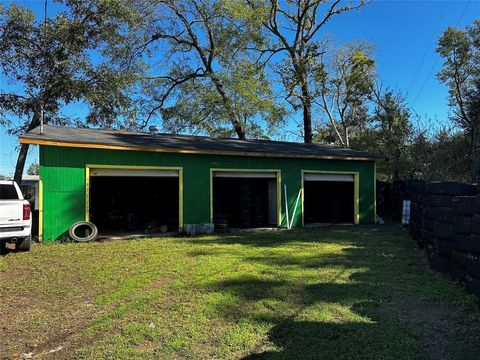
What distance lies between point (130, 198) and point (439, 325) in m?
14.4

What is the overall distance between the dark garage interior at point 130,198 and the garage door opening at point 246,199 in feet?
6.25

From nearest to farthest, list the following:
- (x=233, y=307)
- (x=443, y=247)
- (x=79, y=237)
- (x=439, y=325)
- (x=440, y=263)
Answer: (x=439, y=325) < (x=233, y=307) < (x=443, y=247) < (x=440, y=263) < (x=79, y=237)

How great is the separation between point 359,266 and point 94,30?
53.9 feet

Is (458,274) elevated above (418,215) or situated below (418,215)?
below

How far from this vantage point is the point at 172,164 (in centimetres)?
1288

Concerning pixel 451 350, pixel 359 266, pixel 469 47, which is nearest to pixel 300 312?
pixel 451 350

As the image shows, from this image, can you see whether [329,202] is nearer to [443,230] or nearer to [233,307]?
[443,230]

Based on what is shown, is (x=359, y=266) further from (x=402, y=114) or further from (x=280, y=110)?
(x=402, y=114)

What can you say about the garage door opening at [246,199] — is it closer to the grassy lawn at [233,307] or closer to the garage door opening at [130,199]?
the garage door opening at [130,199]

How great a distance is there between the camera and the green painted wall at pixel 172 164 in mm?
10993

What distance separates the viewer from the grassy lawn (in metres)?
3.96

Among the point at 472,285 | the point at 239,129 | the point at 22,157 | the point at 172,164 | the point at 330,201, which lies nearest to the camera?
the point at 472,285

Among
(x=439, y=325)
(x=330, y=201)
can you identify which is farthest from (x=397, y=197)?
(x=439, y=325)

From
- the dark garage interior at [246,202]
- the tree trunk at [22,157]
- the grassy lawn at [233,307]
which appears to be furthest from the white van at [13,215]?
the tree trunk at [22,157]
